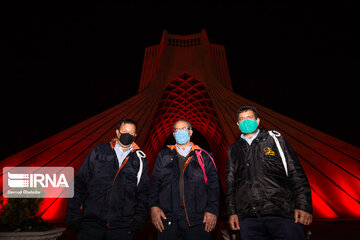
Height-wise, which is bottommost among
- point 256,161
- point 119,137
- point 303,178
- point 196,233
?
point 196,233

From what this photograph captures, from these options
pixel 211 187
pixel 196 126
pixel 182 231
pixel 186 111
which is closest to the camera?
pixel 182 231

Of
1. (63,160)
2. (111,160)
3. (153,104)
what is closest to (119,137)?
(111,160)

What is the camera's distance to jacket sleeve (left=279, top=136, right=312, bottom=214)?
170 centimetres

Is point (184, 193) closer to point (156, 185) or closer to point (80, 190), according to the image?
point (156, 185)

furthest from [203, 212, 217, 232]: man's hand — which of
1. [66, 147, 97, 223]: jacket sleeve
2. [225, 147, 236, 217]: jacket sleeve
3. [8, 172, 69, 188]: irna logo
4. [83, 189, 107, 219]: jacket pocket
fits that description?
[8, 172, 69, 188]: irna logo

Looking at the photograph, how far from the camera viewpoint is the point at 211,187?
2064 mm

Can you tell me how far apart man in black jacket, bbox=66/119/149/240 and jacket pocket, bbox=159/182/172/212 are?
158mm

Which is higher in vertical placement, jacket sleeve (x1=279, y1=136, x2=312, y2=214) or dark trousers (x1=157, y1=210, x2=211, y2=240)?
jacket sleeve (x1=279, y1=136, x2=312, y2=214)

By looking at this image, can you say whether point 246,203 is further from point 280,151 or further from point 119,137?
point 119,137

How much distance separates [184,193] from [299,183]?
95cm

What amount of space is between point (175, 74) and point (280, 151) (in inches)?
485

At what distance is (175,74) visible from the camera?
45.2 feet

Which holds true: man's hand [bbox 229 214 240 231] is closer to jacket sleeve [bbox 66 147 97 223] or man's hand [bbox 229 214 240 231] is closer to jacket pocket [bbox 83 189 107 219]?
jacket pocket [bbox 83 189 107 219]

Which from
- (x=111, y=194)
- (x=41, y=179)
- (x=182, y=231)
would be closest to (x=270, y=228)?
(x=182, y=231)
